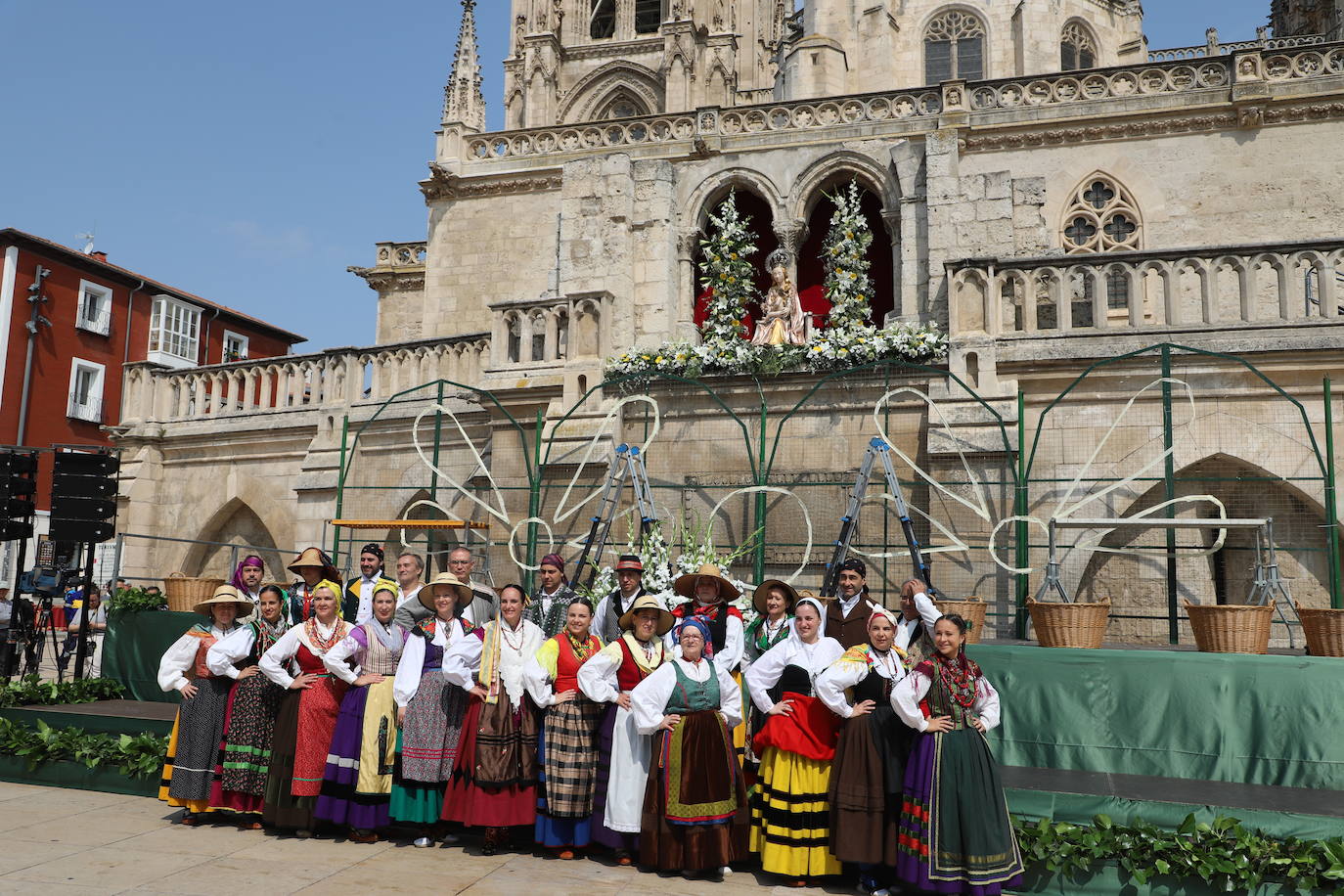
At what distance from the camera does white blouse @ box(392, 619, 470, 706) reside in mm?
6301

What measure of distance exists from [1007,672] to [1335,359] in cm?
520

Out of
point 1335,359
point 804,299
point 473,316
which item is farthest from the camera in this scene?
point 473,316

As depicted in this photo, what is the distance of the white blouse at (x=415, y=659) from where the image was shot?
6301 millimetres

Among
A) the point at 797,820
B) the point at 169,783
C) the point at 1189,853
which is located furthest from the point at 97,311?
the point at 1189,853

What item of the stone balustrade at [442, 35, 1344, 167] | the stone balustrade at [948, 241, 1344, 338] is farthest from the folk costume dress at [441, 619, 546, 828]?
the stone balustrade at [442, 35, 1344, 167]

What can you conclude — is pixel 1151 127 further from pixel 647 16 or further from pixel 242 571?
pixel 647 16

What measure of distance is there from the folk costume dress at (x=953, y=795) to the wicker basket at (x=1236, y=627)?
2721 millimetres

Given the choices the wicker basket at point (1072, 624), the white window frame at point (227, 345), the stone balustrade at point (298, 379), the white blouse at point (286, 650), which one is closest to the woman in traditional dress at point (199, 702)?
the white blouse at point (286, 650)

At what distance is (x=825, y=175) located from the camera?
15.1 meters

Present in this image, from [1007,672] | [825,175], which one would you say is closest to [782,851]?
[1007,672]

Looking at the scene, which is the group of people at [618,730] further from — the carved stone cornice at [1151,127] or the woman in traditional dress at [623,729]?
the carved stone cornice at [1151,127]

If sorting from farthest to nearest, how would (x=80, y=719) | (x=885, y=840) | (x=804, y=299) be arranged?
(x=804, y=299) < (x=80, y=719) < (x=885, y=840)

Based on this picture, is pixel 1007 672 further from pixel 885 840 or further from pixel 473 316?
pixel 473 316

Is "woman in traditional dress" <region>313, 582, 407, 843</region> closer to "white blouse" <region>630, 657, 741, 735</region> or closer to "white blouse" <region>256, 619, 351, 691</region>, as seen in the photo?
"white blouse" <region>256, 619, 351, 691</region>
